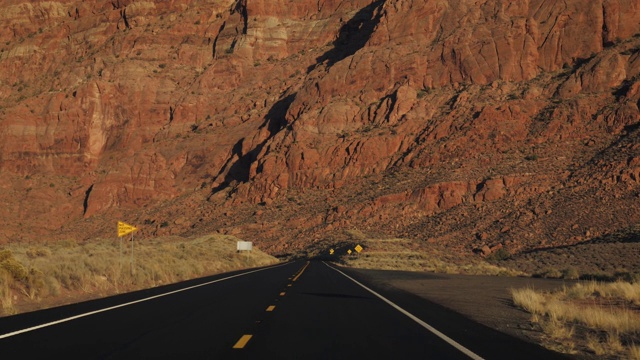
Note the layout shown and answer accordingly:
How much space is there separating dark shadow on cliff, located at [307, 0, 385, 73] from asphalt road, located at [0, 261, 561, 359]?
275 ft

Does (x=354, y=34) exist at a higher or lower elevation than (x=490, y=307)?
higher

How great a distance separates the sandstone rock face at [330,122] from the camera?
2387 inches

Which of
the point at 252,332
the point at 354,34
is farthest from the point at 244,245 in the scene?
the point at 354,34

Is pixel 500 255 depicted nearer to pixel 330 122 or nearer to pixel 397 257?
pixel 397 257

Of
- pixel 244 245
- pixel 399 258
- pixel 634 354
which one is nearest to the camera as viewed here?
pixel 634 354

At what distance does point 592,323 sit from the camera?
11.8 meters

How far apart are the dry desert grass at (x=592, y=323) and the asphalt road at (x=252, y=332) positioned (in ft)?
3.24

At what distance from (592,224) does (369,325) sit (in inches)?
1790

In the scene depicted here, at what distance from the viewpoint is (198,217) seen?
82.6 m

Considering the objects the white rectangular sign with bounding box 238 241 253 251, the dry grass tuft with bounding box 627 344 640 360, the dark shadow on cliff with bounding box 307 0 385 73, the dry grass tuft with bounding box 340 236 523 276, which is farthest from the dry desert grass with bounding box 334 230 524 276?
the dark shadow on cliff with bounding box 307 0 385 73

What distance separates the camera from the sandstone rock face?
199ft

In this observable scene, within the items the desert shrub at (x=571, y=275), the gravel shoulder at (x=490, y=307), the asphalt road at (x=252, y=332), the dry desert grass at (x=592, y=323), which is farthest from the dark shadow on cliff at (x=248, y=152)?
the asphalt road at (x=252, y=332)

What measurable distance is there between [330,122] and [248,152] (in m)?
16.1

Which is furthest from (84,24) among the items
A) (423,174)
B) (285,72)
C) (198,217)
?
(423,174)
